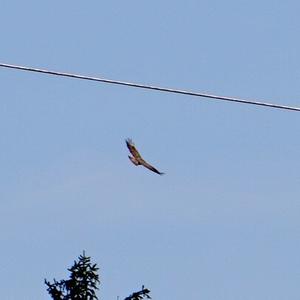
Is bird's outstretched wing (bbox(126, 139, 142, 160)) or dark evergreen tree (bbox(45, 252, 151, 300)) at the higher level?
dark evergreen tree (bbox(45, 252, 151, 300))

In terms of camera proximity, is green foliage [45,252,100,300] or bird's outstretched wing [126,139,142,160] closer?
bird's outstretched wing [126,139,142,160]

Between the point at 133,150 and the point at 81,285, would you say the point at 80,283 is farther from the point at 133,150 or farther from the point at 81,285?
the point at 133,150

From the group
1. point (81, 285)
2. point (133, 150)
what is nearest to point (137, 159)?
point (133, 150)

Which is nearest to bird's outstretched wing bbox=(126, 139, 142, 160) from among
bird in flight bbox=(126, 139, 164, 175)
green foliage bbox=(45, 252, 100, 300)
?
bird in flight bbox=(126, 139, 164, 175)

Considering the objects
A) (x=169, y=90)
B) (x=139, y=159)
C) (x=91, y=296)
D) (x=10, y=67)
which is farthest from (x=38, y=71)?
(x=91, y=296)

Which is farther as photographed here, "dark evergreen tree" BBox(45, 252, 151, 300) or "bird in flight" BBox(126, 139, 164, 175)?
"dark evergreen tree" BBox(45, 252, 151, 300)

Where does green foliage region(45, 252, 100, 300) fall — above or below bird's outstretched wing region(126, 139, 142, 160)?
above

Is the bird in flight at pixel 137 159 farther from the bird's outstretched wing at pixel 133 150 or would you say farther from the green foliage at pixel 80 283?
the green foliage at pixel 80 283

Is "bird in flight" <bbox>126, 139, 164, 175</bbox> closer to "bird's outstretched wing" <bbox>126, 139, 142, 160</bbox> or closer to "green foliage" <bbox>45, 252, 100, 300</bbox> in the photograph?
"bird's outstretched wing" <bbox>126, 139, 142, 160</bbox>

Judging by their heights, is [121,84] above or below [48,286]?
below

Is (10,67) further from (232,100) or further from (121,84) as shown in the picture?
(232,100)

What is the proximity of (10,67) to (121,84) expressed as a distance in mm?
1414

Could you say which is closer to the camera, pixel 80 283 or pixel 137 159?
pixel 137 159

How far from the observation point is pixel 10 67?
1970 cm
